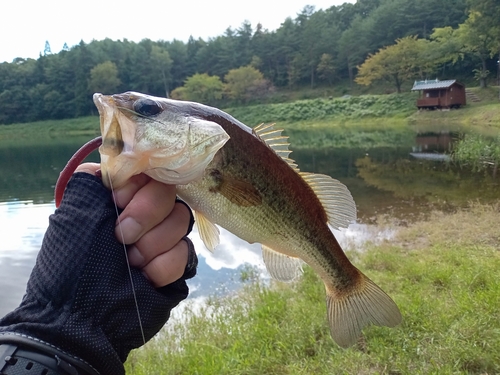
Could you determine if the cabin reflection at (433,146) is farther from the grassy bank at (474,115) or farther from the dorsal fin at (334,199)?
the dorsal fin at (334,199)

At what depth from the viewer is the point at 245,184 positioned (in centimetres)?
225

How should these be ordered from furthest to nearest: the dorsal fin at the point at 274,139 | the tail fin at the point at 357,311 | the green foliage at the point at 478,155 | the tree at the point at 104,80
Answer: the tree at the point at 104,80 < the green foliage at the point at 478,155 < the tail fin at the point at 357,311 < the dorsal fin at the point at 274,139

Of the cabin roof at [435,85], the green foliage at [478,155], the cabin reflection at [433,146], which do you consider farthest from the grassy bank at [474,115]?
the green foliage at [478,155]

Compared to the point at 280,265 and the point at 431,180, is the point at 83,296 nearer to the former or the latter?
the point at 280,265

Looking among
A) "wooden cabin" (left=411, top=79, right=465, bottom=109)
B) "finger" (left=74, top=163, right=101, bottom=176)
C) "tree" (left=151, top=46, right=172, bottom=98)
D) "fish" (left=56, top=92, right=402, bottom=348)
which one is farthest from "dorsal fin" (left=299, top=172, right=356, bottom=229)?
"tree" (left=151, top=46, right=172, bottom=98)

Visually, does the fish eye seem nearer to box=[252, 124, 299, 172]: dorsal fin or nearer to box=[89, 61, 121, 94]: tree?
box=[252, 124, 299, 172]: dorsal fin

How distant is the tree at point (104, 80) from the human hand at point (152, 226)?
5879cm

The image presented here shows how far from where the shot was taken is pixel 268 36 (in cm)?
8406

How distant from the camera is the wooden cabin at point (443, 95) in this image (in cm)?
4447

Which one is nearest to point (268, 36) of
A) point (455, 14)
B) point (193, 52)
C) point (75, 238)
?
point (193, 52)

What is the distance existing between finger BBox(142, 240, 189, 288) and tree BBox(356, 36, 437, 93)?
199 feet

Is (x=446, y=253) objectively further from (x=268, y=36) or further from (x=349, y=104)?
(x=268, y=36)

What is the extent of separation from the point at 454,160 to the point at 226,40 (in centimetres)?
7342

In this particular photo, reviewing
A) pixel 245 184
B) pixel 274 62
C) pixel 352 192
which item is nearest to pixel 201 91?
pixel 274 62
